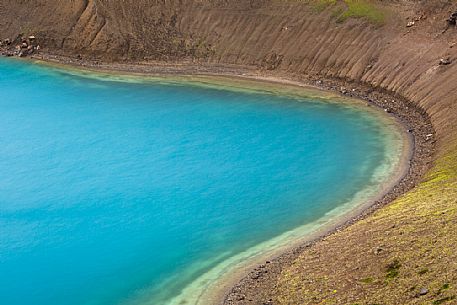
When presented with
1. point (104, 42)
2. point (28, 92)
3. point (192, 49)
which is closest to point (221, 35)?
point (192, 49)

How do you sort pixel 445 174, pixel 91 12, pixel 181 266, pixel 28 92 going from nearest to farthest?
pixel 181 266 < pixel 445 174 < pixel 28 92 < pixel 91 12

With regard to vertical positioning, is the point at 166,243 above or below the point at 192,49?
below

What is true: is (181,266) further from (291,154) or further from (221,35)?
(221,35)

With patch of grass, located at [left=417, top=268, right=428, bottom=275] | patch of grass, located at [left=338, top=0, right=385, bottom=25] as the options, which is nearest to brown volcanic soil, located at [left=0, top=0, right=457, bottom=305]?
patch of grass, located at [left=417, top=268, right=428, bottom=275]

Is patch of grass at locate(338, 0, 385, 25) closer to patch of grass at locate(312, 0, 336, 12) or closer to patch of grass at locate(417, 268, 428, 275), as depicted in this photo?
patch of grass at locate(312, 0, 336, 12)

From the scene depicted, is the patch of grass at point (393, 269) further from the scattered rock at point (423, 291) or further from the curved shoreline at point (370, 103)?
the curved shoreline at point (370, 103)

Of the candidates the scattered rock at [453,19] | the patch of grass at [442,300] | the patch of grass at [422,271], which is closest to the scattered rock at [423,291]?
the patch of grass at [442,300]

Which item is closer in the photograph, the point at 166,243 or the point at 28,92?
the point at 166,243
